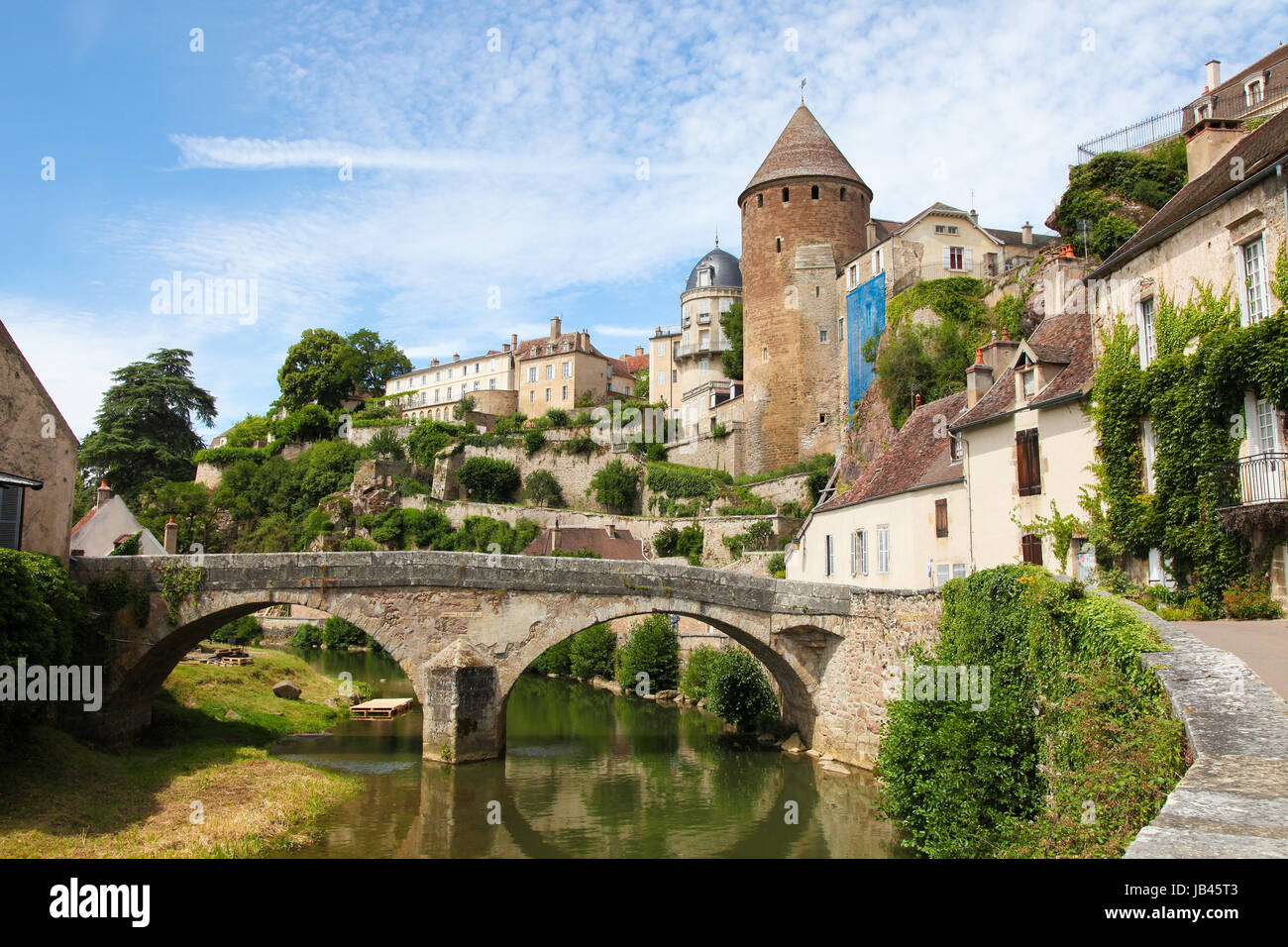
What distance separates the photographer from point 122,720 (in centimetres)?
1814

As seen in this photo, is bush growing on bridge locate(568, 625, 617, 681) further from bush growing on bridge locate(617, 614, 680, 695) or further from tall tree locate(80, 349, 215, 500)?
tall tree locate(80, 349, 215, 500)

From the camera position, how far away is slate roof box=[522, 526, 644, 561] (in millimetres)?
39438

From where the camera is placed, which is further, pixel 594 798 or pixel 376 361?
pixel 376 361

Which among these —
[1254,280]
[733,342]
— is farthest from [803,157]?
[1254,280]

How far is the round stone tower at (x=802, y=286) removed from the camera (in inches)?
1770

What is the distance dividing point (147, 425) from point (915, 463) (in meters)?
49.5

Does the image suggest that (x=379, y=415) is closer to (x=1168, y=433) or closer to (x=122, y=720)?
(x=122, y=720)

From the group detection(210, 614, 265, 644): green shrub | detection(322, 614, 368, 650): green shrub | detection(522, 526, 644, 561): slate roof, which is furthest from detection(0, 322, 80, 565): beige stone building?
detection(322, 614, 368, 650): green shrub

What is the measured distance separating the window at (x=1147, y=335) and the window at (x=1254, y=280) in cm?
165

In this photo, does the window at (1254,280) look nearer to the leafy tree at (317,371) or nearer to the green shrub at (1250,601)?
the green shrub at (1250,601)

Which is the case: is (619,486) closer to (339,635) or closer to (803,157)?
(339,635)

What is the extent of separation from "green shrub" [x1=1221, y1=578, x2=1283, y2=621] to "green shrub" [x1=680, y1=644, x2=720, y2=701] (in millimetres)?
14799

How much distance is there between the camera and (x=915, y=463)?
70.4 feet
